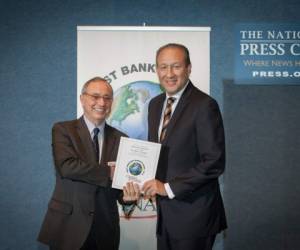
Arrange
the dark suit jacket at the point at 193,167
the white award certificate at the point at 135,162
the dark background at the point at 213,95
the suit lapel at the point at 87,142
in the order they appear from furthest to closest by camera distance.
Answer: the dark background at the point at 213,95 < the suit lapel at the point at 87,142 < the white award certificate at the point at 135,162 < the dark suit jacket at the point at 193,167

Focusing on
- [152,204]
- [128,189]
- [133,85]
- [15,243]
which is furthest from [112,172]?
[15,243]

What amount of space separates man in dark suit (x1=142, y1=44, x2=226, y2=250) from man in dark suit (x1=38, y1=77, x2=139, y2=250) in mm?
237

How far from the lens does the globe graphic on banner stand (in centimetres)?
317

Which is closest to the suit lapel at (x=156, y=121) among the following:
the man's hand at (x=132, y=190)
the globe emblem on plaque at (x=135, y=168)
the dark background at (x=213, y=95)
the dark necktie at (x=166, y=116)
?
the dark necktie at (x=166, y=116)

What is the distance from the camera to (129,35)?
124 inches

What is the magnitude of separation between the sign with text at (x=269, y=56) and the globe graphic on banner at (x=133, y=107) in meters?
0.79

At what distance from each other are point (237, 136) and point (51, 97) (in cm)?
167

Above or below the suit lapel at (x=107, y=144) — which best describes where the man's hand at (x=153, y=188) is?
below

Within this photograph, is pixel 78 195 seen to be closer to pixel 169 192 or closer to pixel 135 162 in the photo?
pixel 135 162

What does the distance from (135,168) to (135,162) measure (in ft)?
0.12

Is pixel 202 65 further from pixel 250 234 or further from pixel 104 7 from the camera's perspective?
pixel 250 234

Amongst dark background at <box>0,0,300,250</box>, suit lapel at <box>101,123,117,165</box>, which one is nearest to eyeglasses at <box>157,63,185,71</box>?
suit lapel at <box>101,123,117,165</box>

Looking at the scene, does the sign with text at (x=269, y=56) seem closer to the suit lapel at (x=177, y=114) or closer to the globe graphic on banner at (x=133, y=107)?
the globe graphic on banner at (x=133, y=107)

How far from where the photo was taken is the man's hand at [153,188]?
2129mm
